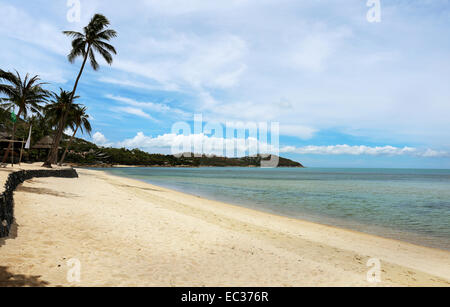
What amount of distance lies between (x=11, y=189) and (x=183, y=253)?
333 inches

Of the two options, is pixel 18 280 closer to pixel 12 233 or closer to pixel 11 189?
pixel 12 233

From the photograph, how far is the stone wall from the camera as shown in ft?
20.5

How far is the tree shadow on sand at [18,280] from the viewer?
414 centimetres

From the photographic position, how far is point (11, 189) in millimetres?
10406

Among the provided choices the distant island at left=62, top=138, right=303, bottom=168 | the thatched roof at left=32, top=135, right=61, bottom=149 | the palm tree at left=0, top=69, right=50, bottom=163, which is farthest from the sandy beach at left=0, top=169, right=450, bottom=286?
the distant island at left=62, top=138, right=303, bottom=168

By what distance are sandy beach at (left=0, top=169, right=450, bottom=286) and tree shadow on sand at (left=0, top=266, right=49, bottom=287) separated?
1cm

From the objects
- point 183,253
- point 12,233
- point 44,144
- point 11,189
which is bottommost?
point 183,253

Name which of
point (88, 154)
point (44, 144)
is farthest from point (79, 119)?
point (88, 154)

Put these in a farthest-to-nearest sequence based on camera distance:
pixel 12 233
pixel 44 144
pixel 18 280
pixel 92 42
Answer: pixel 44 144, pixel 92 42, pixel 12 233, pixel 18 280

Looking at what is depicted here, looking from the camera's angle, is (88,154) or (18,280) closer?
(18,280)

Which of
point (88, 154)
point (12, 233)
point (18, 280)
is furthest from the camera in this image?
point (88, 154)

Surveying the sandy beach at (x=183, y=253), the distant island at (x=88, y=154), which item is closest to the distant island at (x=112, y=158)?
the distant island at (x=88, y=154)
